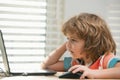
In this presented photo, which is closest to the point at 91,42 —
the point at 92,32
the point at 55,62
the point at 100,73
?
the point at 92,32

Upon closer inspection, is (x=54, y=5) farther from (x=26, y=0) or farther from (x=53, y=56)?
(x=53, y=56)

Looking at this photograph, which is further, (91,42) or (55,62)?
(55,62)

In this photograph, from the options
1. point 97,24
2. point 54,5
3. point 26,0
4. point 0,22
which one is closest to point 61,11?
point 54,5

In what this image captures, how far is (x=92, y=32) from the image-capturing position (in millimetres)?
1470

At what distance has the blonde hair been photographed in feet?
4.76

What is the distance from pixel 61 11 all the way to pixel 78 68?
1.41 m

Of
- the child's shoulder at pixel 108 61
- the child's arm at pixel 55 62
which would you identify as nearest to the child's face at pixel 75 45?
the child's shoulder at pixel 108 61

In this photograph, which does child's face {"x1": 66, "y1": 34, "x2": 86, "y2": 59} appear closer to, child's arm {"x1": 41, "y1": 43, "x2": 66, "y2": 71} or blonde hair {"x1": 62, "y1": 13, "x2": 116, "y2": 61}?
blonde hair {"x1": 62, "y1": 13, "x2": 116, "y2": 61}

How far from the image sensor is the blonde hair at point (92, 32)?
145cm

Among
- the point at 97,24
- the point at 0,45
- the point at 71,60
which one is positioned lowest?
the point at 71,60

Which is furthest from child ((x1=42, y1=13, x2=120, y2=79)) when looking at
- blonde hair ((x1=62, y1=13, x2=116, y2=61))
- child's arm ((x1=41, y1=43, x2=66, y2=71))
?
child's arm ((x1=41, y1=43, x2=66, y2=71))

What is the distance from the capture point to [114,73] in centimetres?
129

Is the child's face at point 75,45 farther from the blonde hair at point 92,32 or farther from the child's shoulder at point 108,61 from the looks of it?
the child's shoulder at point 108,61

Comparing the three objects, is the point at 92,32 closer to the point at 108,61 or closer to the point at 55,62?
the point at 108,61
